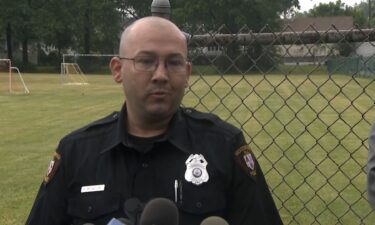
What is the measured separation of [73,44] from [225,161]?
65.4 meters

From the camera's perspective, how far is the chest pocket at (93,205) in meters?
2.29

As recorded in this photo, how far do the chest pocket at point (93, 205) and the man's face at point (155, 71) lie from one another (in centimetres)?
37

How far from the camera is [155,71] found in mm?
2273

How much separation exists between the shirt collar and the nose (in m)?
0.24

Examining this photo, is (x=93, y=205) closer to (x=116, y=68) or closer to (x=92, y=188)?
(x=92, y=188)

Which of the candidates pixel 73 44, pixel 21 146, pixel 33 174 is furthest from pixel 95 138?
pixel 73 44

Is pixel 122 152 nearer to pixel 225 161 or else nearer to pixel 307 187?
pixel 225 161

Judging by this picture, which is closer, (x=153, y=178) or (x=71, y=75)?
(x=153, y=178)

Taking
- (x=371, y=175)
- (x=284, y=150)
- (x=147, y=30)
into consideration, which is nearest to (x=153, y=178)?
(x=147, y=30)

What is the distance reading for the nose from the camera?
2258 mm

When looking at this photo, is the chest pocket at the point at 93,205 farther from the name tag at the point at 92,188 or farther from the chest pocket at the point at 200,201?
the chest pocket at the point at 200,201

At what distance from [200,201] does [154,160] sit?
25 cm

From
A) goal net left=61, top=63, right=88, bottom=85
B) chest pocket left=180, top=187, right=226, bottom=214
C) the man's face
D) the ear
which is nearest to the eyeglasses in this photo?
the man's face

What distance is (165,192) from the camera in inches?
91.5
